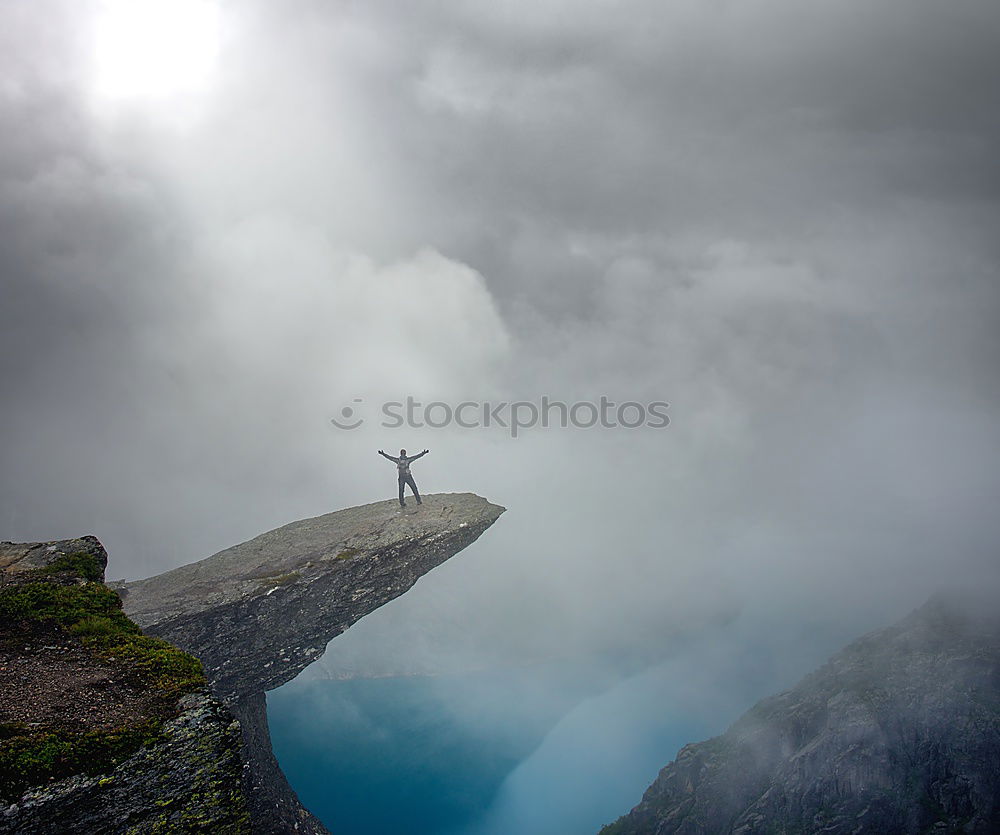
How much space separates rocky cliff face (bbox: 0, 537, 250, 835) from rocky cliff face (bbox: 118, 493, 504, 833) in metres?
13.4

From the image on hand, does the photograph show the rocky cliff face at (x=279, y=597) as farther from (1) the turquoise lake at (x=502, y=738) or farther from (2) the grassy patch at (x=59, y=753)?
(1) the turquoise lake at (x=502, y=738)

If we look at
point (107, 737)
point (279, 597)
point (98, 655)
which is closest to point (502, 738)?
point (279, 597)

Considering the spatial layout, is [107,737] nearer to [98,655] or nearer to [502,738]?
[98,655]

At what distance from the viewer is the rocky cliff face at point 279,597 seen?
28.5 meters

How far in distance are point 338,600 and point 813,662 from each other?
207m

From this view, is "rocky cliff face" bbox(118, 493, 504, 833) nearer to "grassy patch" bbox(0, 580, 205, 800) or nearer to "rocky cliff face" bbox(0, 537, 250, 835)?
"grassy patch" bbox(0, 580, 205, 800)

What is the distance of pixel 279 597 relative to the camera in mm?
29688

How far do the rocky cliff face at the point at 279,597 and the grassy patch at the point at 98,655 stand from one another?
10897 mm

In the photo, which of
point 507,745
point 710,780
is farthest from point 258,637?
point 507,745

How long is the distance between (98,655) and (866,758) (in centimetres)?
9242

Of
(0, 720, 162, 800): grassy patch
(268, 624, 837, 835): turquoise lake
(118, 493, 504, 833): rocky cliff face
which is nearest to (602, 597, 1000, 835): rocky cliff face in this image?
(268, 624, 837, 835): turquoise lake

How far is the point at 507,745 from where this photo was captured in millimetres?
126062

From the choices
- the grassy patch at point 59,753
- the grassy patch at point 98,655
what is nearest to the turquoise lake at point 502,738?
the grassy patch at point 98,655

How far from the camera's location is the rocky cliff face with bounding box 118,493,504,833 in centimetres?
2852
